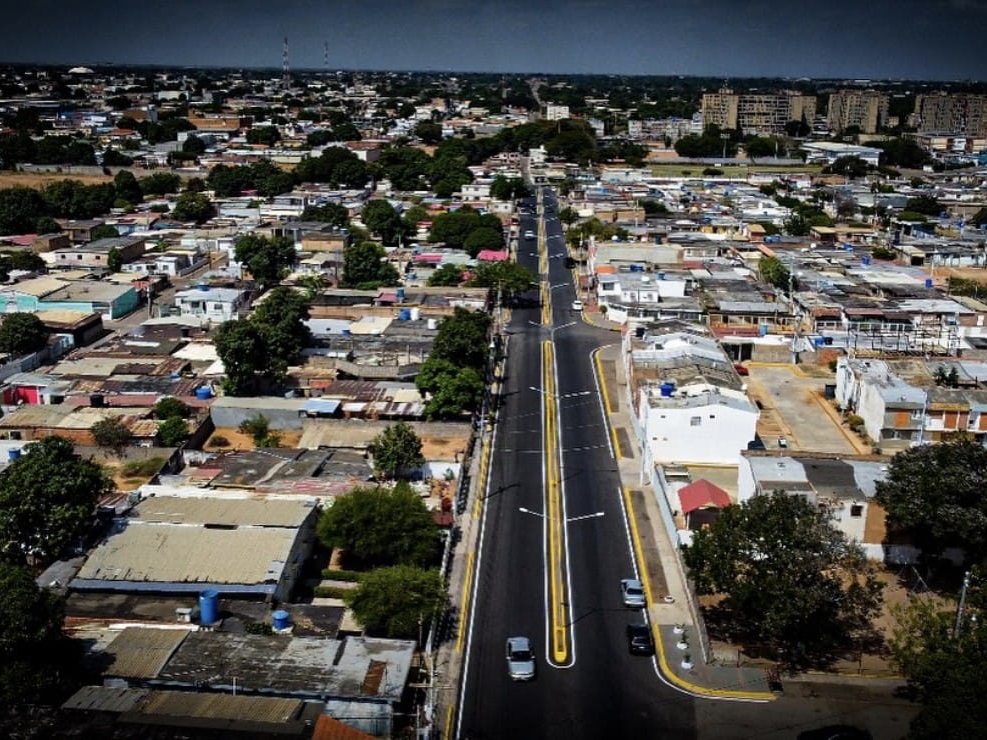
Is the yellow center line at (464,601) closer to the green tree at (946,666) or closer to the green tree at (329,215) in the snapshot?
the green tree at (946,666)

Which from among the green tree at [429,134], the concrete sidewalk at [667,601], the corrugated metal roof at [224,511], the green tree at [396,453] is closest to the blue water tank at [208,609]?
the corrugated metal roof at [224,511]

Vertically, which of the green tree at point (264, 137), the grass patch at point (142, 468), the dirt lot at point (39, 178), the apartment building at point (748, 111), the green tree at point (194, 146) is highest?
the apartment building at point (748, 111)

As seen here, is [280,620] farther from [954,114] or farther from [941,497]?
[954,114]

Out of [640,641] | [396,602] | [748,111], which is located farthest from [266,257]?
[748,111]

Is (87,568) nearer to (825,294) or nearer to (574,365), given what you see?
(574,365)

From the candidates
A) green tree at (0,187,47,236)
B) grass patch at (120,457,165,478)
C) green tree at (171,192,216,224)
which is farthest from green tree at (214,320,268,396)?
green tree at (0,187,47,236)

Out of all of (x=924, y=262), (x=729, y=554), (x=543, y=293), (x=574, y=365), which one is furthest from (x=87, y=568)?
(x=924, y=262)

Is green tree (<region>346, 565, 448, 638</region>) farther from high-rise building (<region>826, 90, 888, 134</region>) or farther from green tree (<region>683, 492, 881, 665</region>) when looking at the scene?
high-rise building (<region>826, 90, 888, 134</region>)

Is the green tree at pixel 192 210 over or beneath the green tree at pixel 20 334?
over
